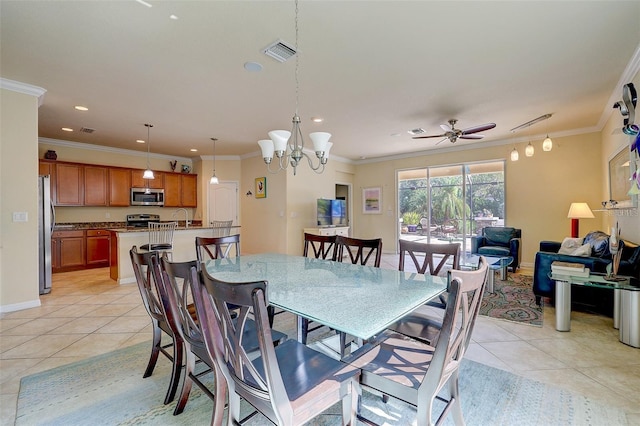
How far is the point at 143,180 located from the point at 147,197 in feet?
1.37

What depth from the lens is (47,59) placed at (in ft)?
8.75

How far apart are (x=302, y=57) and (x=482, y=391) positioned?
10.1 feet

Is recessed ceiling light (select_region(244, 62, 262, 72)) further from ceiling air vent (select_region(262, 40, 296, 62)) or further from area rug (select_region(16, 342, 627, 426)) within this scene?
area rug (select_region(16, 342, 627, 426))

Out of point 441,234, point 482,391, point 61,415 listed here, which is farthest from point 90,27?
point 441,234

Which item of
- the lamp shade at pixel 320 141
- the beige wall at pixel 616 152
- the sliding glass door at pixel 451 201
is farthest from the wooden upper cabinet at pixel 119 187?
the beige wall at pixel 616 152

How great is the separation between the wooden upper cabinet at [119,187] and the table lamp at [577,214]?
9.07 metres

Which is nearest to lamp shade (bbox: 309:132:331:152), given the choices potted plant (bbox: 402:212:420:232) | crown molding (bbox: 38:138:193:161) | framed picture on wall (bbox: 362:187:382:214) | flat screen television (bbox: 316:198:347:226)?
flat screen television (bbox: 316:198:347:226)

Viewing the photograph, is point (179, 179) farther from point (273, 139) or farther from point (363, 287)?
point (363, 287)

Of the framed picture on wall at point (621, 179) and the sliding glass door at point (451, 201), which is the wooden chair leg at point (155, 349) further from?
the sliding glass door at point (451, 201)

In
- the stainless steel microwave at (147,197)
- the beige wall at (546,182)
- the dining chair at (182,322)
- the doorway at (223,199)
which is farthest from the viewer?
the doorway at (223,199)

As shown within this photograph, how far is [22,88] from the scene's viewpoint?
128 inches

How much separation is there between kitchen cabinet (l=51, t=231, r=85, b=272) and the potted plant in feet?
24.3

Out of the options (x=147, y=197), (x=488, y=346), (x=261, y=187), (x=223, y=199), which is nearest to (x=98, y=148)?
(x=147, y=197)

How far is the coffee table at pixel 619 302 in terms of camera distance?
7.84ft
